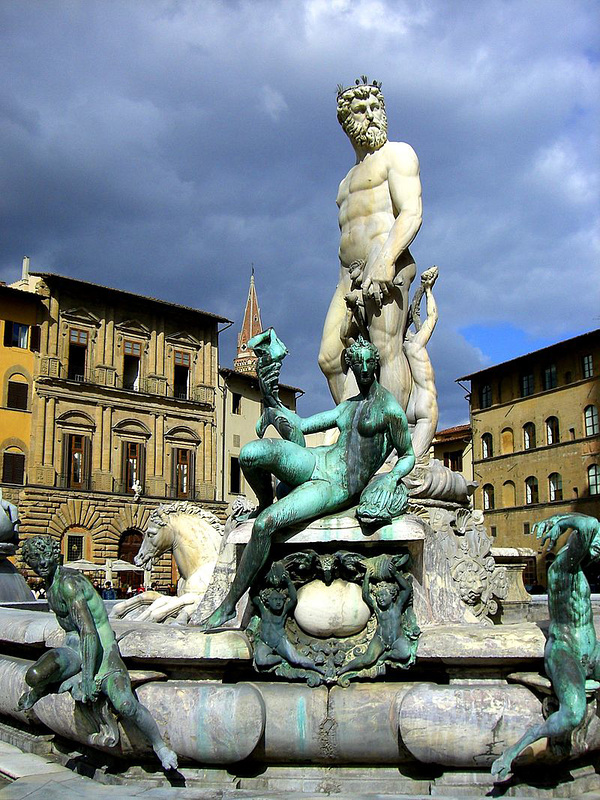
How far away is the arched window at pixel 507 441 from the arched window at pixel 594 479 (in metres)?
6.75

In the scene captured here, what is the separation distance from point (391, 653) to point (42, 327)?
39380mm

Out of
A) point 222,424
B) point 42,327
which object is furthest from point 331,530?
point 222,424

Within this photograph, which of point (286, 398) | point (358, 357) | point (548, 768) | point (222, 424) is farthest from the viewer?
point (286, 398)

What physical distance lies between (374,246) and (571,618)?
4.49 meters

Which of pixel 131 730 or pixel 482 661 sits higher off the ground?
pixel 482 661

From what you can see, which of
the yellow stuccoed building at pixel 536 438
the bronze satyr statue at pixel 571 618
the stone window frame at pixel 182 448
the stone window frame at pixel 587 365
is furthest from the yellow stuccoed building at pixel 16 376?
the bronze satyr statue at pixel 571 618

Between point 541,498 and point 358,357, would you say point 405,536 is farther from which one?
point 541,498

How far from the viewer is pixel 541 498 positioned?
162ft

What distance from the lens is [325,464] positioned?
4.35 metres

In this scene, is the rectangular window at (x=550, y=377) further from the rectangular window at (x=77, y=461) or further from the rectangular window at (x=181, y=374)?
the rectangular window at (x=77, y=461)

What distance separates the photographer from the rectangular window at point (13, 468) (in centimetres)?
3859

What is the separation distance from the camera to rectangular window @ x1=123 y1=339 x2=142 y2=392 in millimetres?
44906

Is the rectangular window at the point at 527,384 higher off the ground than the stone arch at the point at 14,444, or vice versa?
the rectangular window at the point at 527,384

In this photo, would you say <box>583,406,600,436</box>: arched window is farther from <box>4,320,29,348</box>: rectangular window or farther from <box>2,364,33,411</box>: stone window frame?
<box>4,320,29,348</box>: rectangular window
